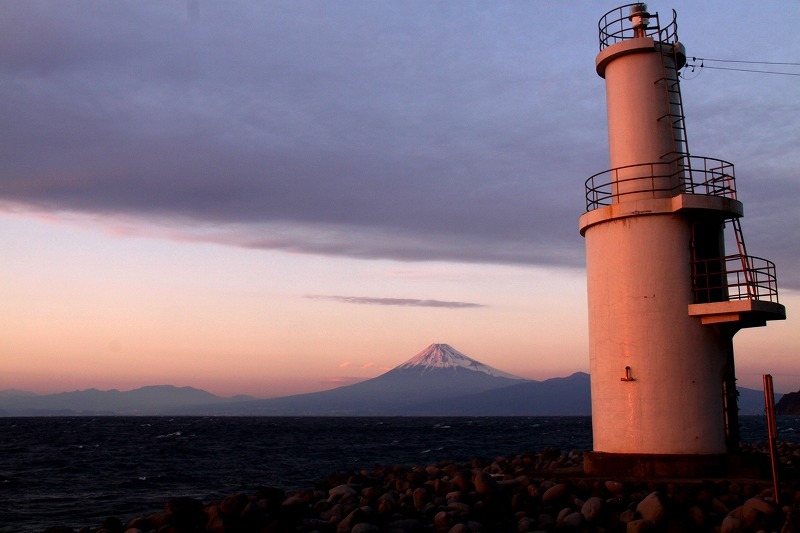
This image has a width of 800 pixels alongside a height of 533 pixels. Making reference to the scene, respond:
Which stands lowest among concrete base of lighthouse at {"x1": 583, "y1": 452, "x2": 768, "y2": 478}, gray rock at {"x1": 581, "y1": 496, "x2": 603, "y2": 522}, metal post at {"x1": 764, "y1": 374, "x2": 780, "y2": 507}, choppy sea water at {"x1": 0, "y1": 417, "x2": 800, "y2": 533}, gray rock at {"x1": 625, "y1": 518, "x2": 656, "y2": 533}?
choppy sea water at {"x1": 0, "y1": 417, "x2": 800, "y2": 533}

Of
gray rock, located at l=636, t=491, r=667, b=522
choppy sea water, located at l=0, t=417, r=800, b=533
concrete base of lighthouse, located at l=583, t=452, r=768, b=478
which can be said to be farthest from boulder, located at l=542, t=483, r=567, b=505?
choppy sea water, located at l=0, t=417, r=800, b=533

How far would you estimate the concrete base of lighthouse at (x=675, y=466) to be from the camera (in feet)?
47.2

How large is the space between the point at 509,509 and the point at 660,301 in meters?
5.02

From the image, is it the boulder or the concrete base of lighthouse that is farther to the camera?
the concrete base of lighthouse

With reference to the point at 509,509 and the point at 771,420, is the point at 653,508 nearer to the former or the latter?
the point at 771,420

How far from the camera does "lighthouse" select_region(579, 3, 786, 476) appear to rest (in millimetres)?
14703

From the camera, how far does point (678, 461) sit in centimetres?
1441

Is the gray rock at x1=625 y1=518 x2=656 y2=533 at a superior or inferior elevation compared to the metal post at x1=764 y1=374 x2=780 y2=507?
inferior

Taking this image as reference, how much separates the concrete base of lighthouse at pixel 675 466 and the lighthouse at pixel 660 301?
2 cm

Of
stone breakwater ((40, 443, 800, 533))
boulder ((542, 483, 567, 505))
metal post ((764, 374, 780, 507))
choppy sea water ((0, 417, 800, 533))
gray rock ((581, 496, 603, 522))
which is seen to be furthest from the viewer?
choppy sea water ((0, 417, 800, 533))

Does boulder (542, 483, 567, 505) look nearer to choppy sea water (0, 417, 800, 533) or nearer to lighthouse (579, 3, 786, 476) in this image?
lighthouse (579, 3, 786, 476)

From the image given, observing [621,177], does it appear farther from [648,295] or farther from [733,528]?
[733,528]

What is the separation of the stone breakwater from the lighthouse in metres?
1.15

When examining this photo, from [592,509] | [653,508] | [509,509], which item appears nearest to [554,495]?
[509,509]
